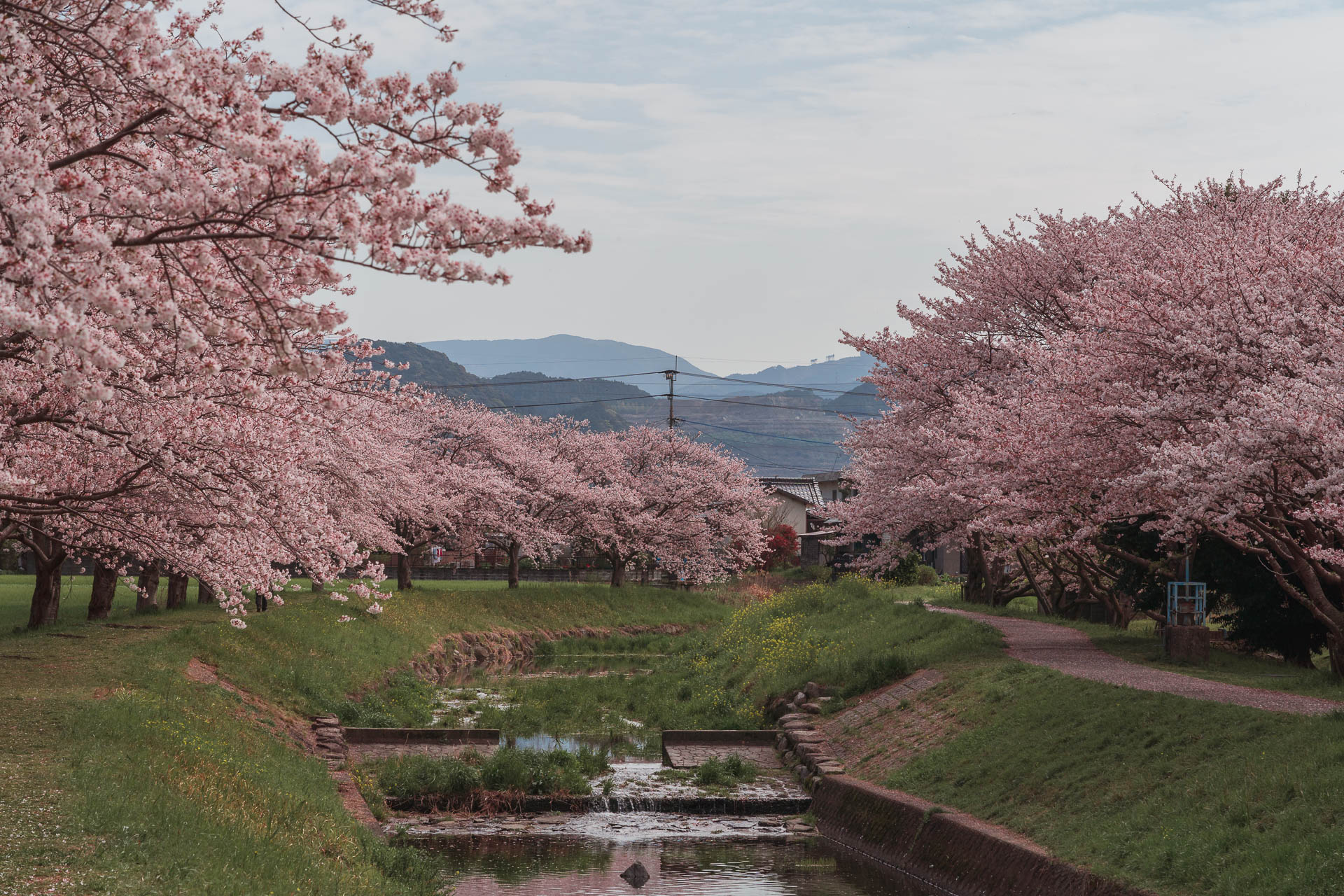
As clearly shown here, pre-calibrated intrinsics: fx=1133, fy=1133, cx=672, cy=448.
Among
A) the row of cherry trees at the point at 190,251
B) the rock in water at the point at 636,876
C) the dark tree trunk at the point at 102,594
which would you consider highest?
Result: the row of cherry trees at the point at 190,251

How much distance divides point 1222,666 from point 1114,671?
2625 mm

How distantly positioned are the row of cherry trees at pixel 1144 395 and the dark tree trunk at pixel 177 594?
1743 centimetres

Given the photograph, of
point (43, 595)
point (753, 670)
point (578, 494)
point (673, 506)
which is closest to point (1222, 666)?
point (753, 670)

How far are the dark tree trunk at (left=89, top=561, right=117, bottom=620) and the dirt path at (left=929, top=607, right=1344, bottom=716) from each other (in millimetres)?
19191

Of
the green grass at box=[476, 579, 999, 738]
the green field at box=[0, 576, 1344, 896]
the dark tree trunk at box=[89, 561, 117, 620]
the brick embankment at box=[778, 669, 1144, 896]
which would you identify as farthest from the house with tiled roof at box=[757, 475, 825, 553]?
the brick embankment at box=[778, 669, 1144, 896]

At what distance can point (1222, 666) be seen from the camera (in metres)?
18.8

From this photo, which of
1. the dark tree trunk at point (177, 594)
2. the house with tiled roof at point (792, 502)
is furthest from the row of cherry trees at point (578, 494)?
the house with tiled roof at point (792, 502)

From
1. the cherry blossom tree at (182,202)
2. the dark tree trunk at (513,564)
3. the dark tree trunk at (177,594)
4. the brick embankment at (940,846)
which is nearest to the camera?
the cherry blossom tree at (182,202)

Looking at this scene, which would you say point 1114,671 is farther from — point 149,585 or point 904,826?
point 149,585

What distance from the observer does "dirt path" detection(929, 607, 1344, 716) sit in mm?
13703

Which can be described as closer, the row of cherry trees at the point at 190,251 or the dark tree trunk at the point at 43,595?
the row of cherry trees at the point at 190,251

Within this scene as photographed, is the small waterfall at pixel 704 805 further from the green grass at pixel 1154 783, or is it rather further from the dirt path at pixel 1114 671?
the dirt path at pixel 1114 671

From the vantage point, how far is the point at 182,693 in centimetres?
1620

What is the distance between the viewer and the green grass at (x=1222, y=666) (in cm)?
1537
